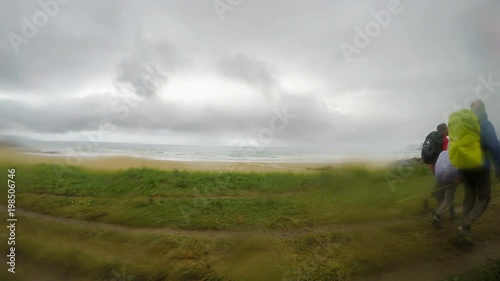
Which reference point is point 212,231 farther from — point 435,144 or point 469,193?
point 435,144

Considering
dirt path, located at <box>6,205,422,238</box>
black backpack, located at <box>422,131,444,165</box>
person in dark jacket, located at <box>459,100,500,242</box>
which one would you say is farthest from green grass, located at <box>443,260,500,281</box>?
black backpack, located at <box>422,131,444,165</box>

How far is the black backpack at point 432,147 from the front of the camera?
5293 mm

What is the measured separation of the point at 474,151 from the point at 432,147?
4.69 feet

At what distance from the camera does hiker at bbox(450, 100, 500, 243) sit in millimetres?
3953

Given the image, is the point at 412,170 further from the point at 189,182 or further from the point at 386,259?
the point at 189,182

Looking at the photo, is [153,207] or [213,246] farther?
[153,207]

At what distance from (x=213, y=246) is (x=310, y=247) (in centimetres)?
178

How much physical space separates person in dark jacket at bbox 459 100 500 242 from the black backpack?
1.17 meters

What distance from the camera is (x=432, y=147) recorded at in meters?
5.36

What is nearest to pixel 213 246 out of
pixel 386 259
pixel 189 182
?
pixel 386 259

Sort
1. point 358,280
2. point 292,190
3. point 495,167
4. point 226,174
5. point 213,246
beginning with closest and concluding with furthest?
1. point 358,280
2. point 495,167
3. point 213,246
4. point 292,190
5. point 226,174

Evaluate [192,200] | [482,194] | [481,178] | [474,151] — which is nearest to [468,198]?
[482,194]

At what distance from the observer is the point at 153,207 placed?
5.60 meters

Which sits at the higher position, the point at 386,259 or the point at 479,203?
the point at 479,203
